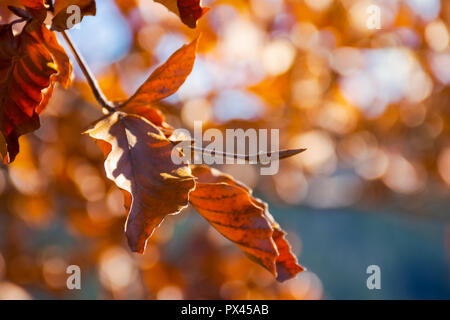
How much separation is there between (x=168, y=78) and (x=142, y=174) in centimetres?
14

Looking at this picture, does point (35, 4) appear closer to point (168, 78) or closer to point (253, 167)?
point (168, 78)

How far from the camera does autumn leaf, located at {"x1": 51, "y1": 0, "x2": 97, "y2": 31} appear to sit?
541 mm

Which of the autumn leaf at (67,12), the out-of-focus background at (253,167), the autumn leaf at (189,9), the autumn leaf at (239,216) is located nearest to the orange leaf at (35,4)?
the autumn leaf at (67,12)

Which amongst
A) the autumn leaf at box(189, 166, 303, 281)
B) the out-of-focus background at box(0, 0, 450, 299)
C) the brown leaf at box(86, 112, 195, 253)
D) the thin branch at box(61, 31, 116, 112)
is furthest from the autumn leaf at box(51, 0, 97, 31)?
the out-of-focus background at box(0, 0, 450, 299)

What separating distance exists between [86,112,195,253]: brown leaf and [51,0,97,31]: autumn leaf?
113 mm

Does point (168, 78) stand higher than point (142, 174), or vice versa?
point (168, 78)

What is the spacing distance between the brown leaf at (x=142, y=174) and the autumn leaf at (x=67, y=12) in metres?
0.11

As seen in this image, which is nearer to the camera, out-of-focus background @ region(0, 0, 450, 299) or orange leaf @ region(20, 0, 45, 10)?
orange leaf @ region(20, 0, 45, 10)

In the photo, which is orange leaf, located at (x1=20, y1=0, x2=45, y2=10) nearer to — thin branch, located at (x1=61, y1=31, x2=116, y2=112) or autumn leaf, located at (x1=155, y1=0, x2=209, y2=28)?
thin branch, located at (x1=61, y1=31, x2=116, y2=112)

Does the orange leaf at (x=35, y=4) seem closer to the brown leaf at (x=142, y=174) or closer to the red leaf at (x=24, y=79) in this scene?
the red leaf at (x=24, y=79)

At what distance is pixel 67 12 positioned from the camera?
54 cm

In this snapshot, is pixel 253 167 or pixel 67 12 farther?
pixel 253 167

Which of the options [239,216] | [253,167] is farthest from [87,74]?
[253,167]
